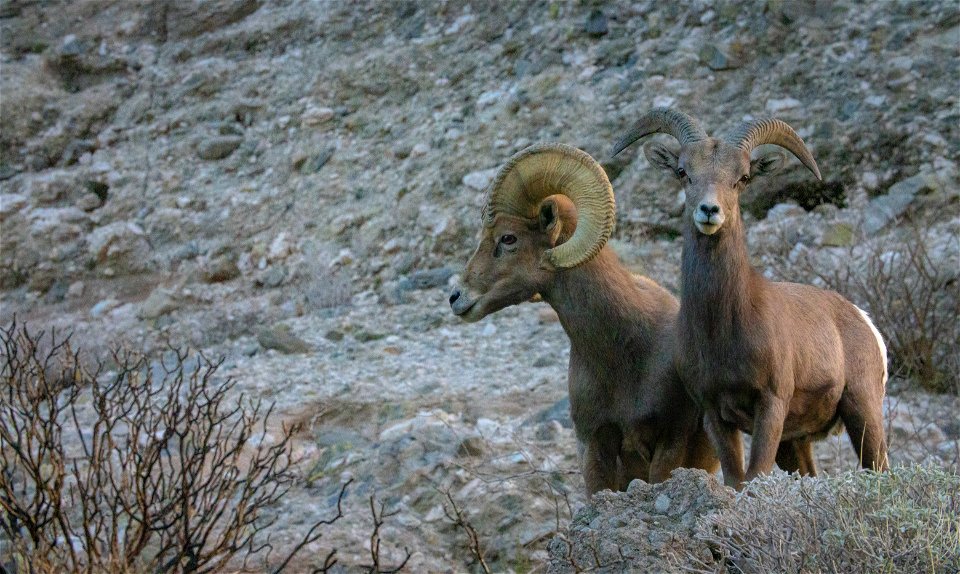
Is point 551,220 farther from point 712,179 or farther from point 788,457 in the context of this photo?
point 788,457

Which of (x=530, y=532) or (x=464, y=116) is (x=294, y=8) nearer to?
(x=464, y=116)

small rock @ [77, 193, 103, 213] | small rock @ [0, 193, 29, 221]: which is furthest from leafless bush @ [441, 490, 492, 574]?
small rock @ [0, 193, 29, 221]

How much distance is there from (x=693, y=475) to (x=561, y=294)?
1.74 metres

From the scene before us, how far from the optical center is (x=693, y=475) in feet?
15.1

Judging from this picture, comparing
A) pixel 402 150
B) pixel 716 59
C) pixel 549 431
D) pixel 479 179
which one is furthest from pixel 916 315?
pixel 402 150

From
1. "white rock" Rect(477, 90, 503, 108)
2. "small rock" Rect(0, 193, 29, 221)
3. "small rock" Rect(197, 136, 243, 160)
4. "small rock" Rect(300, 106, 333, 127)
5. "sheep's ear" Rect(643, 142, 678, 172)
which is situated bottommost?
"sheep's ear" Rect(643, 142, 678, 172)

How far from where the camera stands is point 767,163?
5879mm

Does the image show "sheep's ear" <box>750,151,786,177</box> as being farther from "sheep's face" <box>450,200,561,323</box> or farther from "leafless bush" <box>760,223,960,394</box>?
"leafless bush" <box>760,223,960,394</box>

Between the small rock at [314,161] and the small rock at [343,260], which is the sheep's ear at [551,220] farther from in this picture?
the small rock at [314,161]

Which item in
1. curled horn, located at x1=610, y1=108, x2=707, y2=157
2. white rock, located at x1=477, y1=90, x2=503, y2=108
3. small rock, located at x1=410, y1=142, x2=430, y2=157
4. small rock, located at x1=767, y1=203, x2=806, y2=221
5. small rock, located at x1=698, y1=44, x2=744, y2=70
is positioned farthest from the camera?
white rock, located at x1=477, y1=90, x2=503, y2=108

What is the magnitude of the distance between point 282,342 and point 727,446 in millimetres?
6117

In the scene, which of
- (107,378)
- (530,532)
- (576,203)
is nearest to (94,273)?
(107,378)

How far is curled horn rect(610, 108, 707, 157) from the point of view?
227 inches

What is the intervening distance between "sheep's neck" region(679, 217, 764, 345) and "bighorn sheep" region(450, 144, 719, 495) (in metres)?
0.42
